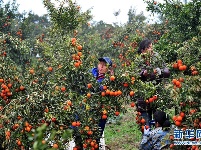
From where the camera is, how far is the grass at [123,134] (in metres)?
6.06

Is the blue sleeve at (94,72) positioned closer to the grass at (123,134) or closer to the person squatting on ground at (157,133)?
the person squatting on ground at (157,133)

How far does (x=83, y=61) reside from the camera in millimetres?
3816

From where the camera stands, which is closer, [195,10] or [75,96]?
[75,96]

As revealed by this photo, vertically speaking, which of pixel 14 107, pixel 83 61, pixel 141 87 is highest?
pixel 83 61

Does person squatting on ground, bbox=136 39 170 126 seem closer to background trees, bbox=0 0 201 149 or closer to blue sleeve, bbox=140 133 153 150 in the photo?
background trees, bbox=0 0 201 149

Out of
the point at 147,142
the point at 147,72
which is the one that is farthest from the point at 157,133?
the point at 147,72

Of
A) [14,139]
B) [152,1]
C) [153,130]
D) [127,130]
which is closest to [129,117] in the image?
[127,130]

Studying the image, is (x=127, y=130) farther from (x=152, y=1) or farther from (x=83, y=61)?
(x=83, y=61)

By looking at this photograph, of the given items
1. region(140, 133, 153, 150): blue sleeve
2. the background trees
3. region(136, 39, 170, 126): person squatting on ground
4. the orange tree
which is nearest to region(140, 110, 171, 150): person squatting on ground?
region(140, 133, 153, 150): blue sleeve

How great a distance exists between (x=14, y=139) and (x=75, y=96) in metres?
0.85

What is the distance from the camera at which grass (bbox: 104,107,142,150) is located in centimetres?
606

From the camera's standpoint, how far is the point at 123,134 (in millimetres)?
7059

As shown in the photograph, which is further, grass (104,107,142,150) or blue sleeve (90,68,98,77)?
grass (104,107,142,150)

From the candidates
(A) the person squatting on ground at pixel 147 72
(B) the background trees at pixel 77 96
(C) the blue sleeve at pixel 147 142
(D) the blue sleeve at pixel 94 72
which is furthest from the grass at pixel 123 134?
(B) the background trees at pixel 77 96
